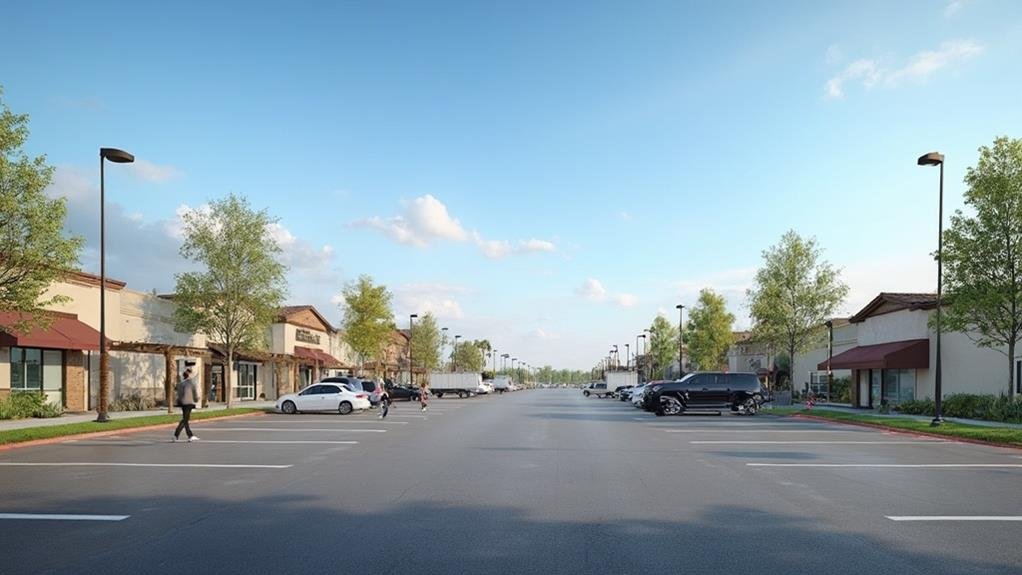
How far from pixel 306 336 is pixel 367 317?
5135 millimetres

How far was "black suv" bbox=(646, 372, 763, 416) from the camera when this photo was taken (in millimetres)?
35625

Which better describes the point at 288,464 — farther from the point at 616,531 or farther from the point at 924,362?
the point at 924,362

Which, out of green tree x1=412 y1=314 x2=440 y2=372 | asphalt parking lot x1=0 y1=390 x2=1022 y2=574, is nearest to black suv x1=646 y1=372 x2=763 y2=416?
asphalt parking lot x1=0 y1=390 x2=1022 y2=574

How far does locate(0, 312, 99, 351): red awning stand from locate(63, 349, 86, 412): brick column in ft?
3.96

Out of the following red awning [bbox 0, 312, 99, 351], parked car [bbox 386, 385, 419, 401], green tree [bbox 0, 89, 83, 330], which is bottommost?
parked car [bbox 386, 385, 419, 401]

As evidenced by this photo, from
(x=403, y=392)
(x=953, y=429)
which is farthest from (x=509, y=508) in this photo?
(x=403, y=392)

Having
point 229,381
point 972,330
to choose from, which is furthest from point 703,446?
point 229,381

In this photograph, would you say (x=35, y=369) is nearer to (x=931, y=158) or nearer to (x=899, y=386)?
(x=931, y=158)

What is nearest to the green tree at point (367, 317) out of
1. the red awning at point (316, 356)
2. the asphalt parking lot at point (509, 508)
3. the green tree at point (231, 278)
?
the red awning at point (316, 356)

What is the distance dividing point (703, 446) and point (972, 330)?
54.7ft

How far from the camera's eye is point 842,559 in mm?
7617

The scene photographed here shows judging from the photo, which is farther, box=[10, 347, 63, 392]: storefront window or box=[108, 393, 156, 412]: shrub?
box=[108, 393, 156, 412]: shrub

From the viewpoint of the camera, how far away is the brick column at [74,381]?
31.2m

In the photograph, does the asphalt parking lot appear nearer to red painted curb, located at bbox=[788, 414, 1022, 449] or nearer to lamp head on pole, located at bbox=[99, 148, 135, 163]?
red painted curb, located at bbox=[788, 414, 1022, 449]
